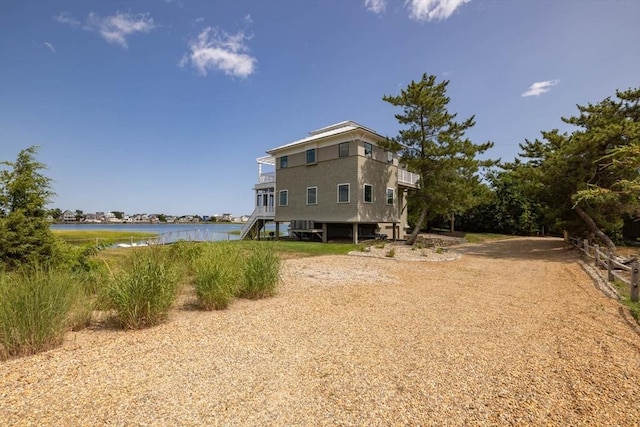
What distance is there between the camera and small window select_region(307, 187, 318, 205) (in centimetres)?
2061

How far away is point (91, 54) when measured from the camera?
11570 millimetres

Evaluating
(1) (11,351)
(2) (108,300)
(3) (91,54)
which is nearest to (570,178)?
(2) (108,300)

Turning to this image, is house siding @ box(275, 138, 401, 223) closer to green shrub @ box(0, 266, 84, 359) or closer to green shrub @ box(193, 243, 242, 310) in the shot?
green shrub @ box(193, 243, 242, 310)

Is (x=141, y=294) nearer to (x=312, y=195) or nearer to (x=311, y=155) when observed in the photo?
(x=312, y=195)

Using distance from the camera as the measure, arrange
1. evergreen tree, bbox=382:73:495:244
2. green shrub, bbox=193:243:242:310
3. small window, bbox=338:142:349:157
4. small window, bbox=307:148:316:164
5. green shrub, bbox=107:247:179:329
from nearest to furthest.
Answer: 1. green shrub, bbox=107:247:179:329
2. green shrub, bbox=193:243:242:310
3. evergreen tree, bbox=382:73:495:244
4. small window, bbox=338:142:349:157
5. small window, bbox=307:148:316:164

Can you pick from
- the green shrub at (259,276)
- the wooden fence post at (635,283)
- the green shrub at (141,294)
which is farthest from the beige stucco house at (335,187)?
the green shrub at (141,294)

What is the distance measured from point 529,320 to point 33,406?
6.84 m

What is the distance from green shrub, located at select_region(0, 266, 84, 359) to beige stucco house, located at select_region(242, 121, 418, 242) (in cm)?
1554

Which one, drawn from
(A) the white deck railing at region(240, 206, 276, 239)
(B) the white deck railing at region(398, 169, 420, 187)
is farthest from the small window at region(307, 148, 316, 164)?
(B) the white deck railing at region(398, 169, 420, 187)

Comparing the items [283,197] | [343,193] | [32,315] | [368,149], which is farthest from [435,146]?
[32,315]

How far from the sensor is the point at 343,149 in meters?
19.3

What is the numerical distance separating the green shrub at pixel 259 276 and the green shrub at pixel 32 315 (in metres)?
3.07

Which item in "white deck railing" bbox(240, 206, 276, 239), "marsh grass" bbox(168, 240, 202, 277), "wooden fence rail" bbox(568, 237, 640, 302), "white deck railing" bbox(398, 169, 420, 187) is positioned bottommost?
"wooden fence rail" bbox(568, 237, 640, 302)

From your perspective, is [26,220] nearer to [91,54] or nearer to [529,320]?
[91,54]
